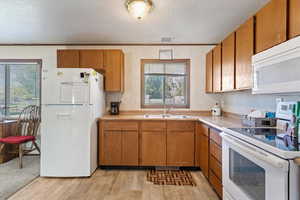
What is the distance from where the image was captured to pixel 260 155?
1325mm

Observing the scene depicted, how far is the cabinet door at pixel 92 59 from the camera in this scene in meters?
3.79

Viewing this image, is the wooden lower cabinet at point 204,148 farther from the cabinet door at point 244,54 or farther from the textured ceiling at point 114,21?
the textured ceiling at point 114,21

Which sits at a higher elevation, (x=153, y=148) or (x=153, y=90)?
(x=153, y=90)

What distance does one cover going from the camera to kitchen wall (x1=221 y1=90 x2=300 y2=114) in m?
Result: 2.34

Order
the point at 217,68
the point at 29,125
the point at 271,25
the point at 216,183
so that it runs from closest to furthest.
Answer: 1. the point at 271,25
2. the point at 216,183
3. the point at 217,68
4. the point at 29,125

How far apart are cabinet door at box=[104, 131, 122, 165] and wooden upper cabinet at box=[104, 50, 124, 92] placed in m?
0.84

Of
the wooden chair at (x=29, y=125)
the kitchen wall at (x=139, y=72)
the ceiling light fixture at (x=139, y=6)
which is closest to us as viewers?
the ceiling light fixture at (x=139, y=6)

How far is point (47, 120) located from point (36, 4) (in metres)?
1.59

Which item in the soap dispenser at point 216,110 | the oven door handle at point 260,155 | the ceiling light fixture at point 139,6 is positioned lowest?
the oven door handle at point 260,155

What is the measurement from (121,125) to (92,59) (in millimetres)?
1331

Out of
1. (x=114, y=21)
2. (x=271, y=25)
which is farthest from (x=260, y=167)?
(x=114, y=21)

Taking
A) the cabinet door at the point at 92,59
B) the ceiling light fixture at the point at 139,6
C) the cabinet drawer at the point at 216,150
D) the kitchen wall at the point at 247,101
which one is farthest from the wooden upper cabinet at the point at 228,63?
the cabinet door at the point at 92,59

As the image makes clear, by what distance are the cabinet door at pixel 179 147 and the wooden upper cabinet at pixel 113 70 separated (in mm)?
1304

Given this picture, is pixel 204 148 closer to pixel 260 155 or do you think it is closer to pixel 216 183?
pixel 216 183
